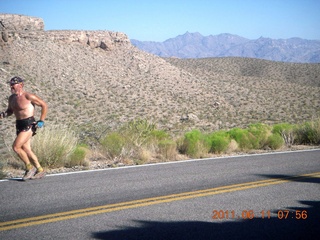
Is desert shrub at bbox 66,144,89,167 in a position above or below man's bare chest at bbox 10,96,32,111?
below

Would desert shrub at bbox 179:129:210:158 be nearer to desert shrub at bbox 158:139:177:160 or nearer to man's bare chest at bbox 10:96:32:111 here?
desert shrub at bbox 158:139:177:160

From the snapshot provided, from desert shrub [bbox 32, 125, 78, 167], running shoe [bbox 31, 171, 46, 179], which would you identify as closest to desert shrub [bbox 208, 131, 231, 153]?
desert shrub [bbox 32, 125, 78, 167]

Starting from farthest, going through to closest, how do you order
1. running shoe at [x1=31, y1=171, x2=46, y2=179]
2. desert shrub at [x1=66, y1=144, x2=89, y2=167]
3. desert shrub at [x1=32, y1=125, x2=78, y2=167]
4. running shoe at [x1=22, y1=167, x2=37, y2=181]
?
desert shrub at [x1=66, y1=144, x2=89, y2=167] < desert shrub at [x1=32, y1=125, x2=78, y2=167] < running shoe at [x1=31, y1=171, x2=46, y2=179] < running shoe at [x1=22, y1=167, x2=37, y2=181]

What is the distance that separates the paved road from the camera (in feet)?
13.8

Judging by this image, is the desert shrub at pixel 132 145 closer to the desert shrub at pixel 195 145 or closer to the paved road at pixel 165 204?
the desert shrub at pixel 195 145

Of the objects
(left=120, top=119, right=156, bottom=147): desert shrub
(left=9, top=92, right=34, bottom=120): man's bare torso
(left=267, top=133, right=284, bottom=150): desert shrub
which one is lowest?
(left=267, top=133, right=284, bottom=150): desert shrub

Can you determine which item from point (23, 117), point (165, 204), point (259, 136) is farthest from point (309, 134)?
point (23, 117)

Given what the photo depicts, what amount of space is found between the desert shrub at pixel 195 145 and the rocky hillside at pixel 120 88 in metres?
15.7

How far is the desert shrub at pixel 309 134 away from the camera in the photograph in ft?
45.5

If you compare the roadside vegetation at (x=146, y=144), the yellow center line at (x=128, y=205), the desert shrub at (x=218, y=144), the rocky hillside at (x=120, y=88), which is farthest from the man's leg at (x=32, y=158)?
the rocky hillside at (x=120, y=88)

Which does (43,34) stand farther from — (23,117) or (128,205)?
(128,205)
